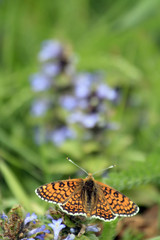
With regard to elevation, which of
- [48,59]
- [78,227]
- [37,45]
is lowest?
[78,227]

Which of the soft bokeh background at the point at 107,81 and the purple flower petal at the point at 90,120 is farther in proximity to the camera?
the purple flower petal at the point at 90,120

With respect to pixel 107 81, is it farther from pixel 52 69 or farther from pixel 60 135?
pixel 60 135

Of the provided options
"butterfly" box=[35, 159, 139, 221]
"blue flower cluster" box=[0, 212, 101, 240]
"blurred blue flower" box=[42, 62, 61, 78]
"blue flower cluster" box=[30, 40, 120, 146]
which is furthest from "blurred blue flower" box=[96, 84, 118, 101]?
"blue flower cluster" box=[0, 212, 101, 240]

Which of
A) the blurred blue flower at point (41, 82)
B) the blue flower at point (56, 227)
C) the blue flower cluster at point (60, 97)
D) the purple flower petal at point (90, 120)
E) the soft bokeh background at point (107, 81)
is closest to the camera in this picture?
the blue flower at point (56, 227)

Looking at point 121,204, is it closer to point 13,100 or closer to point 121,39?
point 13,100

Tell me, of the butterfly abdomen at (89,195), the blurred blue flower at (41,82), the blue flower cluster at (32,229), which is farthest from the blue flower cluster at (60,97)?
the blue flower cluster at (32,229)

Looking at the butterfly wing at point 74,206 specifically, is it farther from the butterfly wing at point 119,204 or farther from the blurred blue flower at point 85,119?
the blurred blue flower at point 85,119

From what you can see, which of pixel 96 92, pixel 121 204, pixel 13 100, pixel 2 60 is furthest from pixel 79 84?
pixel 121 204
